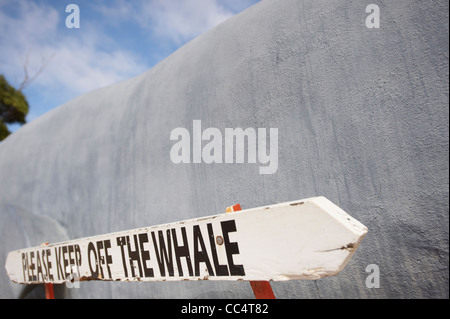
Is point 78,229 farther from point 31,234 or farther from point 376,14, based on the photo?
point 376,14

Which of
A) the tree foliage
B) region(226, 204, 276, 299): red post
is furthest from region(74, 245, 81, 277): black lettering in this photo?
the tree foliage

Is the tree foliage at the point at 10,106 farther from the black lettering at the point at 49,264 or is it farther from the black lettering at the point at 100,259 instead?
the black lettering at the point at 100,259

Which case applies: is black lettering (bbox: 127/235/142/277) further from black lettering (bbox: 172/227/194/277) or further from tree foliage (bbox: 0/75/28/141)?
tree foliage (bbox: 0/75/28/141)

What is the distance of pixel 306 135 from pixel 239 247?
0.63 metres

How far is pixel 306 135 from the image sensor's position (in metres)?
1.30

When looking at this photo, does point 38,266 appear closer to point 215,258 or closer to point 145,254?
point 145,254

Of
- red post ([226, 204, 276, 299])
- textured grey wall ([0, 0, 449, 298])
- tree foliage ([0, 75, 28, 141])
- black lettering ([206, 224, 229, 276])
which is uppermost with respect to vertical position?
tree foliage ([0, 75, 28, 141])

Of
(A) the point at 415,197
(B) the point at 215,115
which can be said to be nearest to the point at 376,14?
(A) the point at 415,197

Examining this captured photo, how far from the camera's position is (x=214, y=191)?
1593mm

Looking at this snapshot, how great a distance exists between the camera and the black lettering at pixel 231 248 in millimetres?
838

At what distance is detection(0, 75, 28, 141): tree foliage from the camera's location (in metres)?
8.70

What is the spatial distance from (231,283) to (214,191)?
0.43 metres

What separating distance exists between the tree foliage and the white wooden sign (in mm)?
9167

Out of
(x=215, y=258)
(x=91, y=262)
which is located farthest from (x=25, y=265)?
(x=215, y=258)
